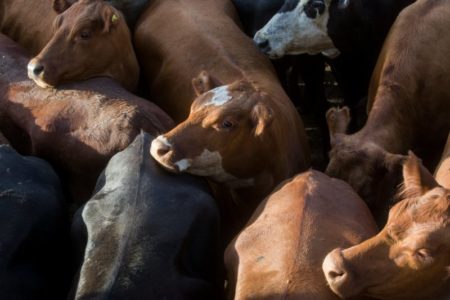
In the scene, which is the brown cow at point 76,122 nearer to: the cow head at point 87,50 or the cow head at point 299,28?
the cow head at point 87,50

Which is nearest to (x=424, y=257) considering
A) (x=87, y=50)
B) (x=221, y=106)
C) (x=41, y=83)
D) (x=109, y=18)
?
(x=221, y=106)

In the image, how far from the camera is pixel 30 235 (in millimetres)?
3699

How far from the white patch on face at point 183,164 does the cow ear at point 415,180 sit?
1057mm

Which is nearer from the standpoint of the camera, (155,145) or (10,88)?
(155,145)

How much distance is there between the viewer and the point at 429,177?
146 inches

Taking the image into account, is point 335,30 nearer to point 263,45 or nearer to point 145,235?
point 263,45

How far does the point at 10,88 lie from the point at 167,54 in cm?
115

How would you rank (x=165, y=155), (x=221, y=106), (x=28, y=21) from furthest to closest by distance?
1. (x=28, y=21)
2. (x=221, y=106)
3. (x=165, y=155)

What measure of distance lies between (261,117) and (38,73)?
1.45 meters

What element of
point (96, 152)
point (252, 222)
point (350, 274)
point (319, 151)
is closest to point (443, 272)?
point (350, 274)

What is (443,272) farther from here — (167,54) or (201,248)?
(167,54)

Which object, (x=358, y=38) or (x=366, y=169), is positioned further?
(x=358, y=38)

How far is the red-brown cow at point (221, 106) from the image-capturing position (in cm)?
420

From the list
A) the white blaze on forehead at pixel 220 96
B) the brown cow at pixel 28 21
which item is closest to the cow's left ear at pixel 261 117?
the white blaze on forehead at pixel 220 96
